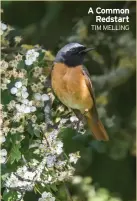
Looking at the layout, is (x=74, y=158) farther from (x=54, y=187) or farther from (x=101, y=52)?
(x=101, y=52)

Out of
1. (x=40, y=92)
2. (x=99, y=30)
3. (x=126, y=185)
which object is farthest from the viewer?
(x=126, y=185)

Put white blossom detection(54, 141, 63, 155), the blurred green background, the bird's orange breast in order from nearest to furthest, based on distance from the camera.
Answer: white blossom detection(54, 141, 63, 155)
the bird's orange breast
the blurred green background

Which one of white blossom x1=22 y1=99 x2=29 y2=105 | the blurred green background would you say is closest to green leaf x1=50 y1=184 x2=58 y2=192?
white blossom x1=22 y1=99 x2=29 y2=105

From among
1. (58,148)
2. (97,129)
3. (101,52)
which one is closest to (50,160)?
(58,148)

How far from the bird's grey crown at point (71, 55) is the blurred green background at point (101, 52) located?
0.36 meters

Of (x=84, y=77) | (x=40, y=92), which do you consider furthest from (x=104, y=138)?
(x=40, y=92)

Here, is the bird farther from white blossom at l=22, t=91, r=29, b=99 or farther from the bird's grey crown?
white blossom at l=22, t=91, r=29, b=99

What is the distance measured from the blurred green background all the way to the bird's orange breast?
1.29ft

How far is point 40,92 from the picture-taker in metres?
2.30

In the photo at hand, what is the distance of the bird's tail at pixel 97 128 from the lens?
8.48ft

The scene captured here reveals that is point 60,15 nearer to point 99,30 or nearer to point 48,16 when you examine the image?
point 48,16

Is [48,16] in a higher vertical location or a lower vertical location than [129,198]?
higher

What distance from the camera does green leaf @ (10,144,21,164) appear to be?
Result: 2129 mm

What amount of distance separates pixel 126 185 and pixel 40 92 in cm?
107
